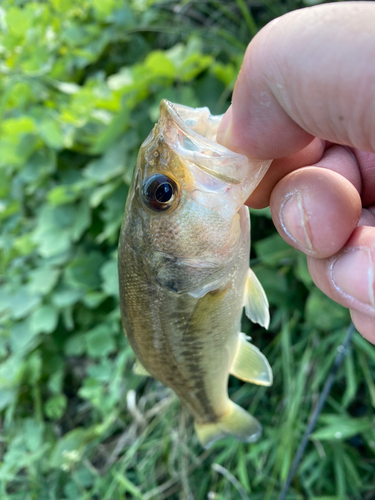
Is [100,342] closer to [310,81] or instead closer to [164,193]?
[164,193]

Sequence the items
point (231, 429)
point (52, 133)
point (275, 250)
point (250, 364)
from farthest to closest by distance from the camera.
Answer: point (52, 133), point (275, 250), point (231, 429), point (250, 364)

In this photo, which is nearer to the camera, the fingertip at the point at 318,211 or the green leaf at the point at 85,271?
the fingertip at the point at 318,211

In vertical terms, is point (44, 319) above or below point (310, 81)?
below

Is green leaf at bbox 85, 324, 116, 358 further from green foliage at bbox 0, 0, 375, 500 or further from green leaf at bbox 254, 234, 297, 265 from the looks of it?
green leaf at bbox 254, 234, 297, 265

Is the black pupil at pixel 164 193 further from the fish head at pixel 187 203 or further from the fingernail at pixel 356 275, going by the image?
the fingernail at pixel 356 275

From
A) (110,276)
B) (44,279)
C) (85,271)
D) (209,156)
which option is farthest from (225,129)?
(44,279)

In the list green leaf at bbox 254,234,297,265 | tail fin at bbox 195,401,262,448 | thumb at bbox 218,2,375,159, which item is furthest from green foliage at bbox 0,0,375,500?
thumb at bbox 218,2,375,159

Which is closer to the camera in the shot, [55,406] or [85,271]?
[85,271]

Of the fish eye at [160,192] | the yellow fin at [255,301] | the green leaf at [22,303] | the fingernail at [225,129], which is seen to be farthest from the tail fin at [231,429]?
the green leaf at [22,303]
